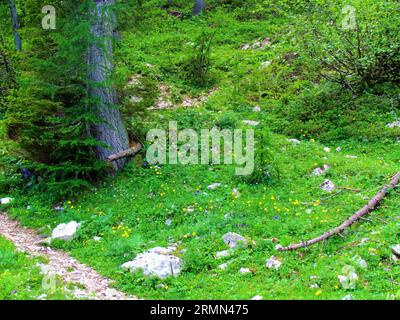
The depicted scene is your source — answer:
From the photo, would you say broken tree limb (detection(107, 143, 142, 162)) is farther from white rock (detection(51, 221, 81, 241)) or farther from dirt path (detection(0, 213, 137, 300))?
dirt path (detection(0, 213, 137, 300))

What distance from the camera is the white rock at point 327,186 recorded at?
919 centimetres

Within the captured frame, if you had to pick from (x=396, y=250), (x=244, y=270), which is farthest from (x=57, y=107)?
(x=396, y=250)

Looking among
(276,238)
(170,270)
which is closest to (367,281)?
(276,238)

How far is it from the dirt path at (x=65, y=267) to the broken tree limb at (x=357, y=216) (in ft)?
9.30

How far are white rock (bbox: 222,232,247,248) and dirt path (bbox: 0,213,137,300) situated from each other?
1972 millimetres

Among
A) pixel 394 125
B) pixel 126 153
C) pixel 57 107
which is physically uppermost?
pixel 57 107

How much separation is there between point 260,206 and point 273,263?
203cm

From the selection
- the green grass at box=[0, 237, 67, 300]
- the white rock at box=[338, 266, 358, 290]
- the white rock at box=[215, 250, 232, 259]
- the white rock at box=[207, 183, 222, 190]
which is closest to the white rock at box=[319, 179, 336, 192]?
the white rock at box=[207, 183, 222, 190]

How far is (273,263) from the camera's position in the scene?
6898mm

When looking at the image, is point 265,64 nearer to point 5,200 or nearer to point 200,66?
point 200,66

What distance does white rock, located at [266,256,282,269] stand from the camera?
22.4ft

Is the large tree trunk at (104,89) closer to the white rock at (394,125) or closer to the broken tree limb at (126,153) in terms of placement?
the broken tree limb at (126,153)

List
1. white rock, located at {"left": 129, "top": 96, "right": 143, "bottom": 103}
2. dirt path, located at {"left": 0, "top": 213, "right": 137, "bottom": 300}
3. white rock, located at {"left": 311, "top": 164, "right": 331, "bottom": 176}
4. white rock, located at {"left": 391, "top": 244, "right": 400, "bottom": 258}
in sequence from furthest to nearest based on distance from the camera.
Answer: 1. white rock, located at {"left": 129, "top": 96, "right": 143, "bottom": 103}
2. white rock, located at {"left": 311, "top": 164, "right": 331, "bottom": 176}
3. dirt path, located at {"left": 0, "top": 213, "right": 137, "bottom": 300}
4. white rock, located at {"left": 391, "top": 244, "right": 400, "bottom": 258}
